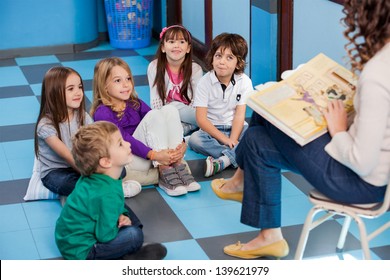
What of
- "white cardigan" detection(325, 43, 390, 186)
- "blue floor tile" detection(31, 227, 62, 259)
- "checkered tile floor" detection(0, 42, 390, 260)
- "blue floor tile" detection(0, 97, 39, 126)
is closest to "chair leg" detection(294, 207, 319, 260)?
"white cardigan" detection(325, 43, 390, 186)

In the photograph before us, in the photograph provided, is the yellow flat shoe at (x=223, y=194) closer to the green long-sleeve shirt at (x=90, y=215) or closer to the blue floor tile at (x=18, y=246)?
the green long-sleeve shirt at (x=90, y=215)

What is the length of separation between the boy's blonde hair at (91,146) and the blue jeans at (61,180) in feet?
1.59

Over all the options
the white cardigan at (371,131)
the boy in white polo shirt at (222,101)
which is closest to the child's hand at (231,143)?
the boy in white polo shirt at (222,101)

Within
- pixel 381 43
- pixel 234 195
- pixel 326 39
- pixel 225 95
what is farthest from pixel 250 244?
pixel 326 39

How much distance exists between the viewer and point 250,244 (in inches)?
102

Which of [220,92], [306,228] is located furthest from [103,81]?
[306,228]

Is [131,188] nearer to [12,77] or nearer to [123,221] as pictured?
[123,221]

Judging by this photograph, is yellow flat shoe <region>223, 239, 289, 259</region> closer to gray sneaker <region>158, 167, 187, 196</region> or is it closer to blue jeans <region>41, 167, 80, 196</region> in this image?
gray sneaker <region>158, 167, 187, 196</region>

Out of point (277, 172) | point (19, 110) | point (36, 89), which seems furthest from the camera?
point (36, 89)

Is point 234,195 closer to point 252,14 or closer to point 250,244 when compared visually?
point 250,244

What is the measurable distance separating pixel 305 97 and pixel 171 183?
113 centimetres

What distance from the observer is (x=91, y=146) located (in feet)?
8.36

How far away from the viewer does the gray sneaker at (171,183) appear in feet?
10.4

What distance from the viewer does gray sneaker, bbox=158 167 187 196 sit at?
318cm
